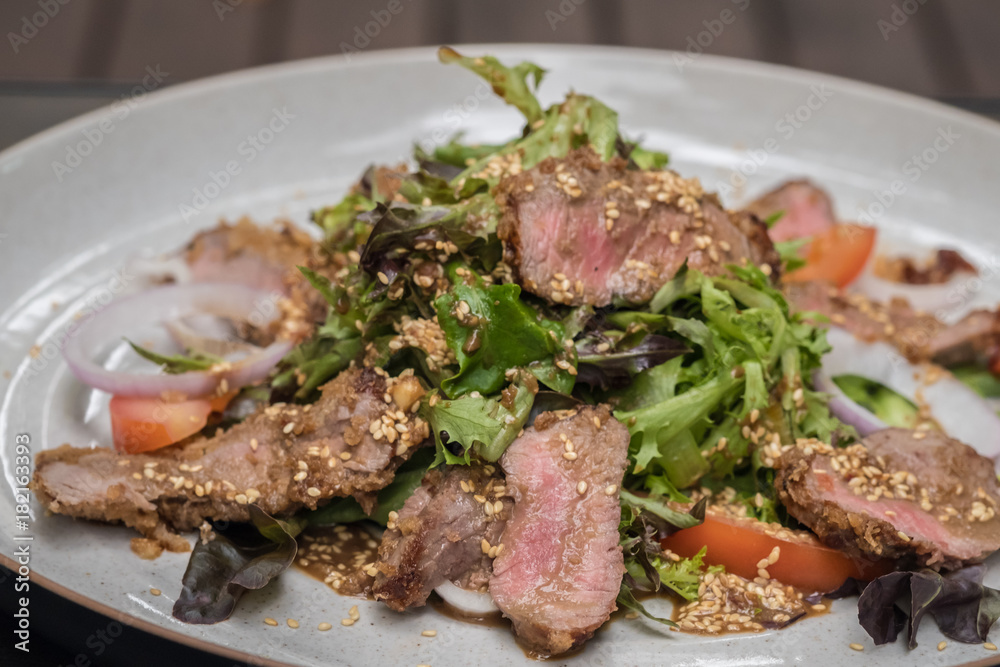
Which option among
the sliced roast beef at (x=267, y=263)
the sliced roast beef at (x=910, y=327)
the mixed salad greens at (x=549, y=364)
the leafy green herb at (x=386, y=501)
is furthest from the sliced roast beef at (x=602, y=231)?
the sliced roast beef at (x=267, y=263)

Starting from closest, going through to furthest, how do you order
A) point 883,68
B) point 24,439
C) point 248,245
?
point 24,439
point 248,245
point 883,68

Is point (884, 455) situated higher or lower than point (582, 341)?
lower

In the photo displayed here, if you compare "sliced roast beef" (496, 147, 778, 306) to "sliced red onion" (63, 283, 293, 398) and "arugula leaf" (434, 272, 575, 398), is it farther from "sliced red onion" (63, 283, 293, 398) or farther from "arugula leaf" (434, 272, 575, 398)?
"sliced red onion" (63, 283, 293, 398)

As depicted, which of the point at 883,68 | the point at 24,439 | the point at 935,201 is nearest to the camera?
the point at 24,439

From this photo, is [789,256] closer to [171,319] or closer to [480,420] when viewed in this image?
[480,420]

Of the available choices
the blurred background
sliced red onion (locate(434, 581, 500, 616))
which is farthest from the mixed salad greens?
the blurred background

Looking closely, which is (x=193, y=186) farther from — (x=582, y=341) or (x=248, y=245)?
(x=582, y=341)

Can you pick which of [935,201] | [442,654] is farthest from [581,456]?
[935,201]

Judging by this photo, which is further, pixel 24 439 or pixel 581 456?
pixel 24 439
